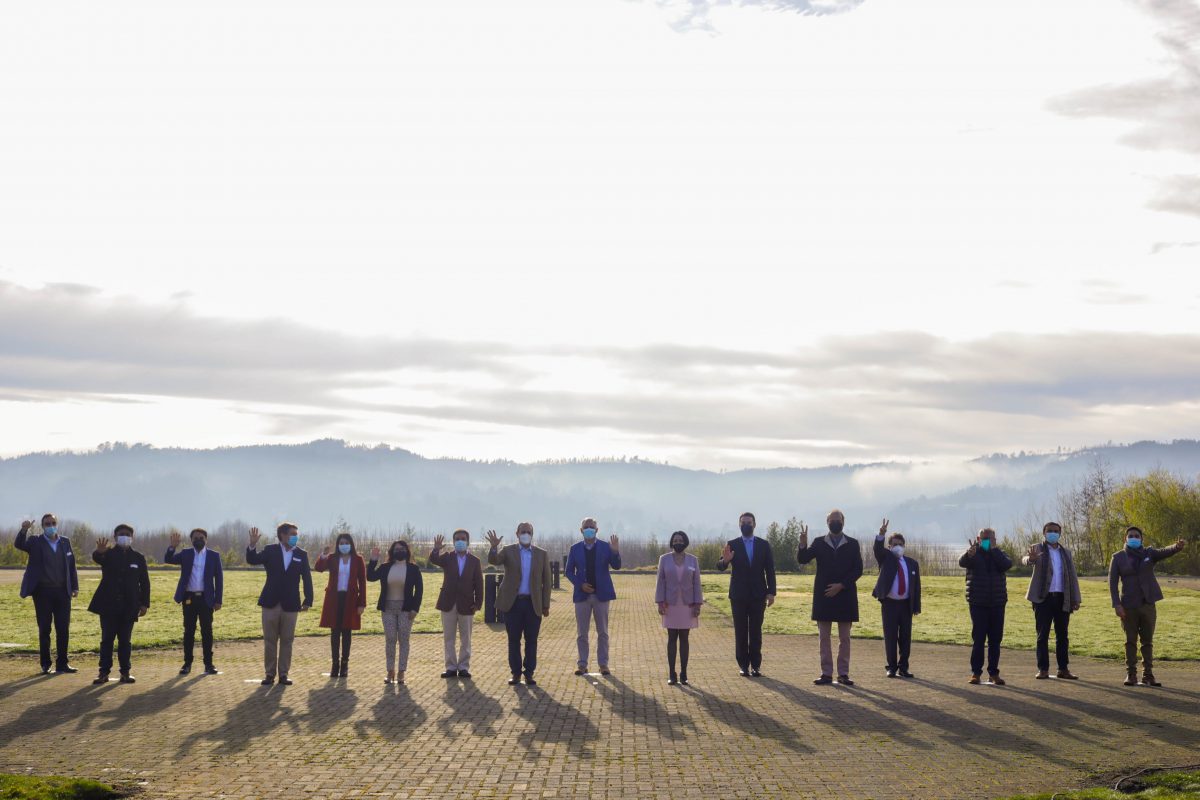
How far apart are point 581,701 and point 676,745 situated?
3380 millimetres

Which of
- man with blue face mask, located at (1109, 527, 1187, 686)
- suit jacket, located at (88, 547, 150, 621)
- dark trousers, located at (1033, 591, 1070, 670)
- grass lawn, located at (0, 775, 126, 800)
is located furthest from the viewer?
dark trousers, located at (1033, 591, 1070, 670)

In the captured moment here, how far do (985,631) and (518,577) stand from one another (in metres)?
6.94

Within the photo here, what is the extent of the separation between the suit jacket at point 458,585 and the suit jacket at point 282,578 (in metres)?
1.94

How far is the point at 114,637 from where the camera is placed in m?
17.7

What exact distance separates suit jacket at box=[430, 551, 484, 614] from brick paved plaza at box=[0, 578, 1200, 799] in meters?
1.13

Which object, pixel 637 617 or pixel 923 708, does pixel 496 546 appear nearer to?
pixel 923 708

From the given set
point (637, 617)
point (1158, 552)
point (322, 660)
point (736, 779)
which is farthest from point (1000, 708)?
point (637, 617)

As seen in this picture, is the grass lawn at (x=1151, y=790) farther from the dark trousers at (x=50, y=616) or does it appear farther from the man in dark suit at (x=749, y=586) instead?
the dark trousers at (x=50, y=616)

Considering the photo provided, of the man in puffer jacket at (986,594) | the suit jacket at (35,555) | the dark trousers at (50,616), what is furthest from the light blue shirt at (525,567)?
the dark trousers at (50,616)

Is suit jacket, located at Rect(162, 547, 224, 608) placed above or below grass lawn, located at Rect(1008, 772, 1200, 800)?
above

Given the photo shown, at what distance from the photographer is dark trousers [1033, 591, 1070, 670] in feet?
59.2

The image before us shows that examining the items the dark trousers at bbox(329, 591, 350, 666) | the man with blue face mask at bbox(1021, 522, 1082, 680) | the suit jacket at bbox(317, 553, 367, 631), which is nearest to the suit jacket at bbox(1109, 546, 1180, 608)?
the man with blue face mask at bbox(1021, 522, 1082, 680)

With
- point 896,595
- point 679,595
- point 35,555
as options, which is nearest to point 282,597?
point 35,555

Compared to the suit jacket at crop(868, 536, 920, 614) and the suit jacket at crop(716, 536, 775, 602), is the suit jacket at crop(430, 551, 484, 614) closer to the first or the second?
the suit jacket at crop(716, 536, 775, 602)
